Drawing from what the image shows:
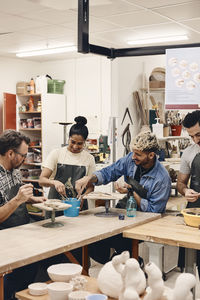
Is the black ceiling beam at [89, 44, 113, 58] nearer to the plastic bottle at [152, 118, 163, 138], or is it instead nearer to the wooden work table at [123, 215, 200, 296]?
the wooden work table at [123, 215, 200, 296]

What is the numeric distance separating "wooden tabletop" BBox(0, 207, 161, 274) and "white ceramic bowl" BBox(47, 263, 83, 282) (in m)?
0.22

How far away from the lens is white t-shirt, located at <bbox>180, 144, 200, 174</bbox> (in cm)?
367

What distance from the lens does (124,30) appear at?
6324 mm

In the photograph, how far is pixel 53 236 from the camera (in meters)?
2.92

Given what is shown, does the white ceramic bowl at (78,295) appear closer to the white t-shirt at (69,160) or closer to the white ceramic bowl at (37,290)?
the white ceramic bowl at (37,290)

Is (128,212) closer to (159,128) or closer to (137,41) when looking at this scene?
(159,128)

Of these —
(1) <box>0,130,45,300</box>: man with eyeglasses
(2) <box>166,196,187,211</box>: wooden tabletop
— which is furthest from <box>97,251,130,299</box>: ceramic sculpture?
Answer: (2) <box>166,196,187,211</box>: wooden tabletop

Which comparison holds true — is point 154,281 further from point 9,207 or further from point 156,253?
point 9,207

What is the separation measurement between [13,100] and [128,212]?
5.51 meters

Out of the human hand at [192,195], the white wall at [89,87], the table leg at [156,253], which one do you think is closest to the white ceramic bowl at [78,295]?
the table leg at [156,253]

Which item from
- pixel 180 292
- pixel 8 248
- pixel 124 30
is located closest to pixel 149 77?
pixel 124 30

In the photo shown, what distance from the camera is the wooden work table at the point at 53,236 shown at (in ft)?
8.12

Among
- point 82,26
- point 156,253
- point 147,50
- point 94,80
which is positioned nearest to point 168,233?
point 156,253

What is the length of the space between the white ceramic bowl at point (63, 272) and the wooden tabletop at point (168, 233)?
2.73 feet
